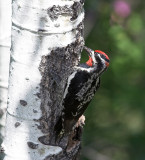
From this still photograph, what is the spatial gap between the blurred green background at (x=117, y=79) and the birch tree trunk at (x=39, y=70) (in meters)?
1.76

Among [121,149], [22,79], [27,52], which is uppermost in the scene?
[27,52]

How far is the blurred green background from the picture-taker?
16.4 ft

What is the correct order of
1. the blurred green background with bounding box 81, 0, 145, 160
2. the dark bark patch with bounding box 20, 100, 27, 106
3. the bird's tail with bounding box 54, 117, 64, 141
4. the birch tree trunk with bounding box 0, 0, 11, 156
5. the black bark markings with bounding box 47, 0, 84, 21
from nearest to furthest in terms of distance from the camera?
the black bark markings with bounding box 47, 0, 84, 21, the dark bark patch with bounding box 20, 100, 27, 106, the bird's tail with bounding box 54, 117, 64, 141, the birch tree trunk with bounding box 0, 0, 11, 156, the blurred green background with bounding box 81, 0, 145, 160

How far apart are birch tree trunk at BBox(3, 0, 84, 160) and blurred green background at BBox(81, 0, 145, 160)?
1.76 meters

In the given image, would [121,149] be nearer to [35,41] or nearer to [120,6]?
[120,6]

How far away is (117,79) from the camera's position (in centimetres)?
520

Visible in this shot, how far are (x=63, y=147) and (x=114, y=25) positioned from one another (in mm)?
1855

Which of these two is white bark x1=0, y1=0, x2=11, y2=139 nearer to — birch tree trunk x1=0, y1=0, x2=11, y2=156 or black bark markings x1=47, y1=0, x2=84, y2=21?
birch tree trunk x1=0, y1=0, x2=11, y2=156

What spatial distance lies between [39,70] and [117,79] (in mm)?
2292

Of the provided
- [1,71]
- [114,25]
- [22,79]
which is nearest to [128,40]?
[114,25]

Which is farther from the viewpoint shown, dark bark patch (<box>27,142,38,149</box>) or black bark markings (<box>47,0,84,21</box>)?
dark bark patch (<box>27,142,38,149</box>)

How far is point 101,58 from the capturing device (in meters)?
3.87

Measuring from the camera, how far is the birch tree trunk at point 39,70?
2.89m

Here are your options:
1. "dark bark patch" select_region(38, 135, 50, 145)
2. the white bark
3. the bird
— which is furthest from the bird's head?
"dark bark patch" select_region(38, 135, 50, 145)
